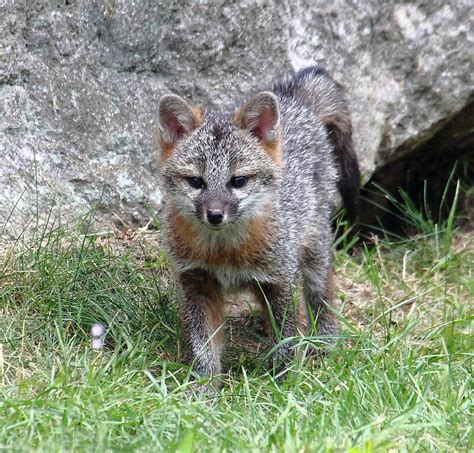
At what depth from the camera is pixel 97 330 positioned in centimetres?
551

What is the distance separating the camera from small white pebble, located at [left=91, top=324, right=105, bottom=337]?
216 inches

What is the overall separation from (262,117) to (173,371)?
157 centimetres

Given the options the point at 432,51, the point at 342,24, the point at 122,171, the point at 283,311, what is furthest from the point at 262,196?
the point at 432,51

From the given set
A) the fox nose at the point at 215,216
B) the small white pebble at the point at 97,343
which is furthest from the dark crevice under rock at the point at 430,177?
the small white pebble at the point at 97,343

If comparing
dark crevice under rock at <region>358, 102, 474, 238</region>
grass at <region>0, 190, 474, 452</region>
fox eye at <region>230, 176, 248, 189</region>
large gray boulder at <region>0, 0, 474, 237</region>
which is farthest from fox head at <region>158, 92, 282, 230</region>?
dark crevice under rock at <region>358, 102, 474, 238</region>

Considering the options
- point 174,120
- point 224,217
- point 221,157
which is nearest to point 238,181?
point 221,157

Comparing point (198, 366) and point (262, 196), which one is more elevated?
point (262, 196)

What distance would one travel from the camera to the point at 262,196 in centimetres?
559

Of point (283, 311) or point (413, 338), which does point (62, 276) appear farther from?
point (413, 338)

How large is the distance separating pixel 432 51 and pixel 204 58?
81.0 inches

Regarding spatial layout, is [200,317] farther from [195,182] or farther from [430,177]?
[430,177]

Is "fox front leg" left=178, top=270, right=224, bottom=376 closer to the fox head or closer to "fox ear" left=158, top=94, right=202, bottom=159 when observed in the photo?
the fox head

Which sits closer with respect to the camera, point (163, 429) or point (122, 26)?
point (163, 429)

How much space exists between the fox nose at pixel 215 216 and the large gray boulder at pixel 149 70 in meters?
1.47
